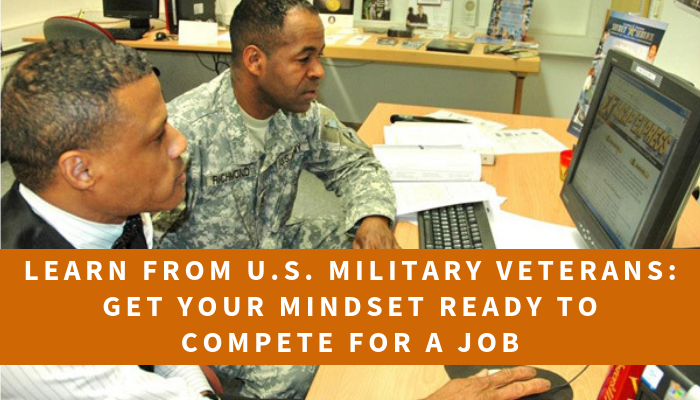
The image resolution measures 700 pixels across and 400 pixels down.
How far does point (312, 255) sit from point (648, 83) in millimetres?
663

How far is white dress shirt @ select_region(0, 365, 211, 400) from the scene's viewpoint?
84cm

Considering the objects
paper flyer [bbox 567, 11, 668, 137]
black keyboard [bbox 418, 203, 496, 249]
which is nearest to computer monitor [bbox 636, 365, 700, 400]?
black keyboard [bbox 418, 203, 496, 249]

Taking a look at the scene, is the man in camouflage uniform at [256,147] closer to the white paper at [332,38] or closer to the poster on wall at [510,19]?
the white paper at [332,38]

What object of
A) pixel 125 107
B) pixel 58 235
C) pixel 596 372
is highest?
pixel 125 107

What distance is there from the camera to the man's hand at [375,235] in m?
1.33

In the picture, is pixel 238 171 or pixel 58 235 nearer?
pixel 58 235

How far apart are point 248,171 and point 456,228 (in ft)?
1.78

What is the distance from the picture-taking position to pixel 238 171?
4.90 feet

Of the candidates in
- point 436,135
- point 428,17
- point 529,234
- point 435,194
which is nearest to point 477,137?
point 436,135

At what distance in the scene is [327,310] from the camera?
40.1 inches

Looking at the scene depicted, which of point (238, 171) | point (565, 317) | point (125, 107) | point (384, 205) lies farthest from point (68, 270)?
point (565, 317)

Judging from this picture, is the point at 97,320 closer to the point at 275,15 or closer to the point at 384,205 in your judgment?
the point at 384,205

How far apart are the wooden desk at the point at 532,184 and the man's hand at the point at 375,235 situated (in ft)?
0.09

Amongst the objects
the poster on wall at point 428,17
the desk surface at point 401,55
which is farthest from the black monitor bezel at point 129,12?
the poster on wall at point 428,17
